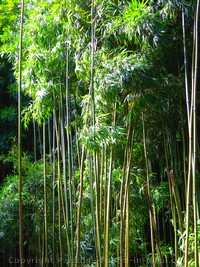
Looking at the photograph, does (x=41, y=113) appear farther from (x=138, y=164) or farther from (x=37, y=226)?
(x=37, y=226)

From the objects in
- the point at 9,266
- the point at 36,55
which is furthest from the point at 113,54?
the point at 9,266

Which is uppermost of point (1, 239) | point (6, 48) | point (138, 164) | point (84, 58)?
point (6, 48)

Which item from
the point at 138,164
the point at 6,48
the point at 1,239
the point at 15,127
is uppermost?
the point at 6,48

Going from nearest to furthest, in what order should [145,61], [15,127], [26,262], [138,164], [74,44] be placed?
[145,61] < [74,44] < [138,164] < [26,262] < [15,127]

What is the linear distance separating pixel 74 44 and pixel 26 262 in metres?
4.01

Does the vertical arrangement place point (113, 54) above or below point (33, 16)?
below

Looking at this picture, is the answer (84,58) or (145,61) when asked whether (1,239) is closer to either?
(84,58)

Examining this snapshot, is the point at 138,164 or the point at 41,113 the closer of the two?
the point at 41,113

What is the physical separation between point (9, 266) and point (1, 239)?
134 centimetres

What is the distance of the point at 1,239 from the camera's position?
5.61 meters

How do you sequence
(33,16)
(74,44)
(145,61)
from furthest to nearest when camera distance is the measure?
(33,16) < (74,44) < (145,61)

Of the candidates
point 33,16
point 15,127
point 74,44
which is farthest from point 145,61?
point 15,127

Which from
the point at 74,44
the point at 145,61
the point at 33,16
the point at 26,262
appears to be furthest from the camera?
the point at 26,262

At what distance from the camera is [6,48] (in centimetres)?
455
